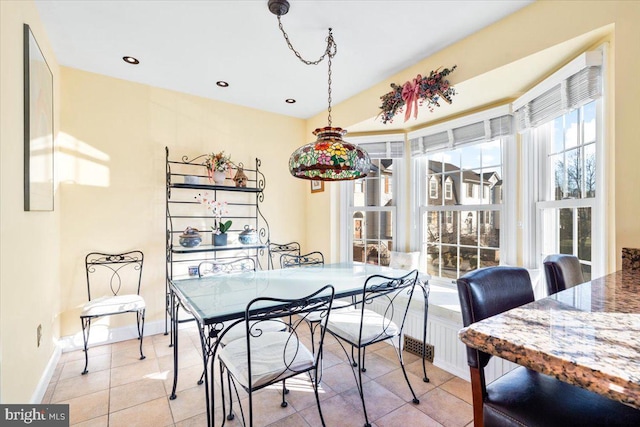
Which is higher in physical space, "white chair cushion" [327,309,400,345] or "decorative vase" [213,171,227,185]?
"decorative vase" [213,171,227,185]

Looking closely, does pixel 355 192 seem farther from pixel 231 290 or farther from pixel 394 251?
pixel 231 290

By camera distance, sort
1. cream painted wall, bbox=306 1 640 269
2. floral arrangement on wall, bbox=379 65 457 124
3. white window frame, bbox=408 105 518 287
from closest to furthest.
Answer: cream painted wall, bbox=306 1 640 269 < floral arrangement on wall, bbox=379 65 457 124 < white window frame, bbox=408 105 518 287

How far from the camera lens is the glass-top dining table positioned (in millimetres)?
1559

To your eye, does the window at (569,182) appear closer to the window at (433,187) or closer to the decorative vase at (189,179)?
the window at (433,187)

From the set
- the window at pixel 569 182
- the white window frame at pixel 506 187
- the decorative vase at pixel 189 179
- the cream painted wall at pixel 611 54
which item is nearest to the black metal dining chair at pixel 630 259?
the cream painted wall at pixel 611 54

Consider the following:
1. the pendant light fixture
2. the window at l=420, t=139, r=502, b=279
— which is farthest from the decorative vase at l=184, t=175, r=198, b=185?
the window at l=420, t=139, r=502, b=279

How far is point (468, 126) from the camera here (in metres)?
2.94

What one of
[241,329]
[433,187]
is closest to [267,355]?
[241,329]

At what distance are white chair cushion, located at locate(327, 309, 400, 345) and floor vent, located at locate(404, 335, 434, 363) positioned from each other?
71 cm

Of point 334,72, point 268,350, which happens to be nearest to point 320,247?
point 334,72

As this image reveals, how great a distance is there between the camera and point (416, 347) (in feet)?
8.80

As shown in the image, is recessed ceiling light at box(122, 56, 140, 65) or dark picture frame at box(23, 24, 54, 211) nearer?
dark picture frame at box(23, 24, 54, 211)

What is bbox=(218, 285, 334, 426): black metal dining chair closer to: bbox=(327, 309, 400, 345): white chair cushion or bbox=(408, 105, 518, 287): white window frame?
bbox=(327, 309, 400, 345): white chair cushion

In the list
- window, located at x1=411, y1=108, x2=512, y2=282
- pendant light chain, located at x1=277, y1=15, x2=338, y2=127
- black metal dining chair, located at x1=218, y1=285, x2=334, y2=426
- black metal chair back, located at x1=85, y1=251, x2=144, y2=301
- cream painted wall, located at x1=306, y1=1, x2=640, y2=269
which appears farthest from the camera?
black metal chair back, located at x1=85, y1=251, x2=144, y2=301
